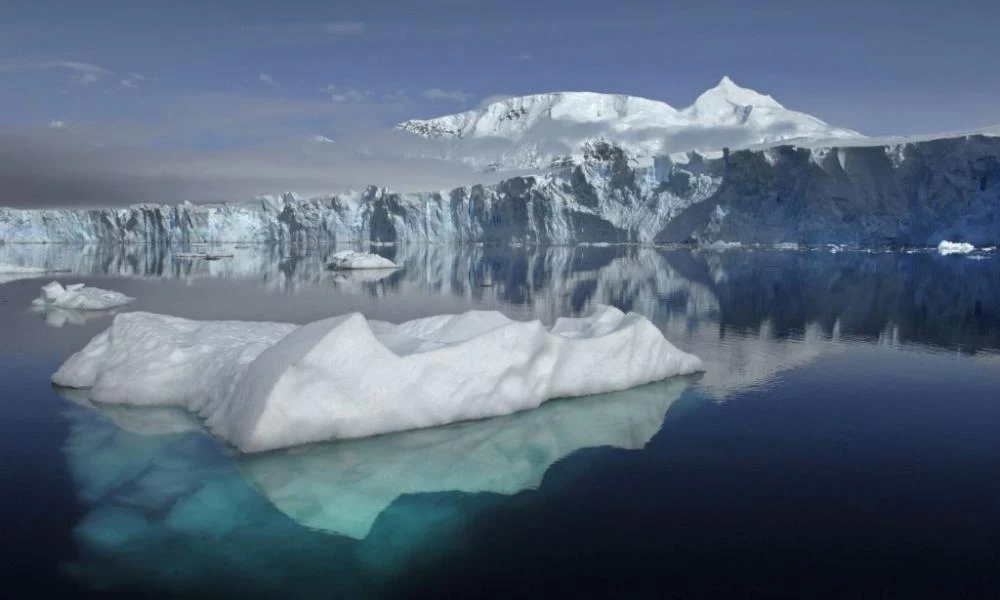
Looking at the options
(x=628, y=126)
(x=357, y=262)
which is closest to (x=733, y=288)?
(x=357, y=262)

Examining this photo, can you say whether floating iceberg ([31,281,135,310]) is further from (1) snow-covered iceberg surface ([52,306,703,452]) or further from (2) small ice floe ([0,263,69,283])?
(2) small ice floe ([0,263,69,283])

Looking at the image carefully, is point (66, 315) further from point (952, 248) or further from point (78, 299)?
point (952, 248)

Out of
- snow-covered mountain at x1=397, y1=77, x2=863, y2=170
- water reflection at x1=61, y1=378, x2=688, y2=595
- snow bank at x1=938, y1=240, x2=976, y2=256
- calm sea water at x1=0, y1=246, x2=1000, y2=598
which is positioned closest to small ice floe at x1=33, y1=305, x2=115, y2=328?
calm sea water at x1=0, y1=246, x2=1000, y2=598

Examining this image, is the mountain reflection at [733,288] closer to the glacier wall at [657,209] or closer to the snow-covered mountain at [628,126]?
the glacier wall at [657,209]

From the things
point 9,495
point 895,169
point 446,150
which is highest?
point 446,150

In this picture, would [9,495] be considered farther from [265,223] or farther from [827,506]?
[265,223]

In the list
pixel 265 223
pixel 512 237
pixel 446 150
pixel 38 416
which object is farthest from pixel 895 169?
pixel 446 150
